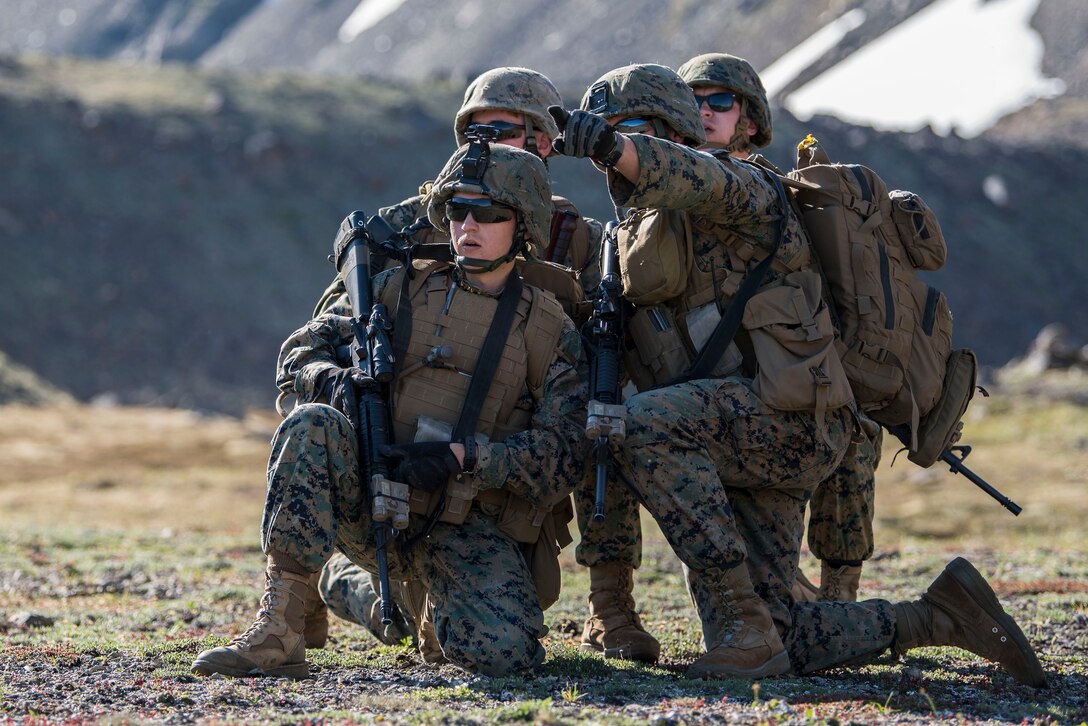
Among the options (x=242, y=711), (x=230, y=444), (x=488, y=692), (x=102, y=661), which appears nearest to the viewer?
(x=242, y=711)

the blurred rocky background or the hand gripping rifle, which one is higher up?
the blurred rocky background

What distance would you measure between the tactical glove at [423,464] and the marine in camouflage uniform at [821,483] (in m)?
2.45

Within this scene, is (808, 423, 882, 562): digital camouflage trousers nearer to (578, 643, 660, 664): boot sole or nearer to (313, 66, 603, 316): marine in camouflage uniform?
(578, 643, 660, 664): boot sole

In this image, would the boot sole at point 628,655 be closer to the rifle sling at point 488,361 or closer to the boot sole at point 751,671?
the boot sole at point 751,671

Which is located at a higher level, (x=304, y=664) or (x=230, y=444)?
(x=230, y=444)

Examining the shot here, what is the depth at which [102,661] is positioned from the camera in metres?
7.02

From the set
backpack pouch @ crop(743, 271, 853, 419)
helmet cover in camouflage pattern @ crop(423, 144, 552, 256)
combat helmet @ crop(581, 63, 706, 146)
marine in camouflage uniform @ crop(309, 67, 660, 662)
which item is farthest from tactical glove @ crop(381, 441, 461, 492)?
combat helmet @ crop(581, 63, 706, 146)

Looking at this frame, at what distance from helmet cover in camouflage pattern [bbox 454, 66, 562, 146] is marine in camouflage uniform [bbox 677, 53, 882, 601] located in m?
0.83

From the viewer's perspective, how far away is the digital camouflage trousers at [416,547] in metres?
6.51

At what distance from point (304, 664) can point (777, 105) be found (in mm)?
45739

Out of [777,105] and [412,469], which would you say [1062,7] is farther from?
[412,469]

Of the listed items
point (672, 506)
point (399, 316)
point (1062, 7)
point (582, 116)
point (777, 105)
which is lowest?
point (672, 506)

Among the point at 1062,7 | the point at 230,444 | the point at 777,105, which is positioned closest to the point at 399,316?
the point at 230,444

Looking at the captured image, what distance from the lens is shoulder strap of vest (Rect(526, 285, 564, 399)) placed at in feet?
23.5
